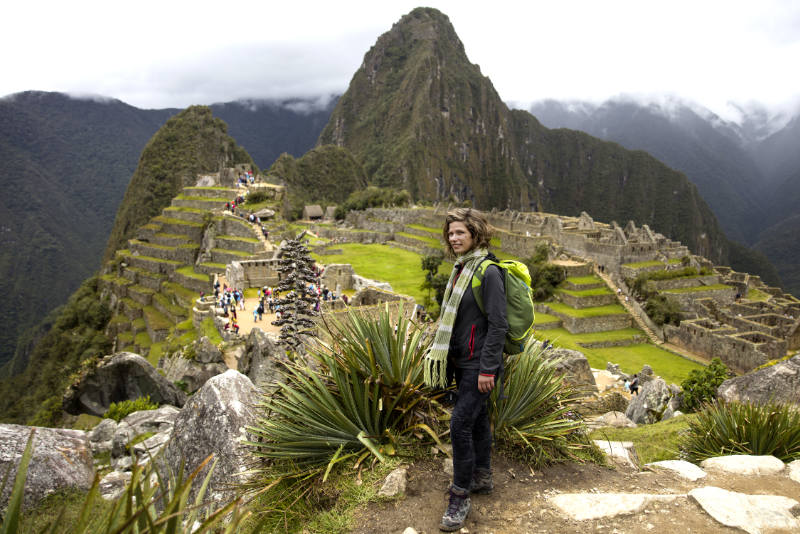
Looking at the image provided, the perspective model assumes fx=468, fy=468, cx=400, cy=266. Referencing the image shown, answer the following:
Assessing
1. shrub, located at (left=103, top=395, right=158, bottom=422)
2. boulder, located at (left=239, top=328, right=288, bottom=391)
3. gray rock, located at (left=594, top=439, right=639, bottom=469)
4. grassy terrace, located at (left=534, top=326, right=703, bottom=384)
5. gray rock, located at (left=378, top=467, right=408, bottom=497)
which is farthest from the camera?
grassy terrace, located at (left=534, top=326, right=703, bottom=384)

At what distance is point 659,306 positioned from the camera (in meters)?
31.7

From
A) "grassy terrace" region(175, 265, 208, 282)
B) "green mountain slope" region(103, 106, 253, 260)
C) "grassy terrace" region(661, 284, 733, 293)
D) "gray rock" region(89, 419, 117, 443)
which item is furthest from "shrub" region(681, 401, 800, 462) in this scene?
"green mountain slope" region(103, 106, 253, 260)

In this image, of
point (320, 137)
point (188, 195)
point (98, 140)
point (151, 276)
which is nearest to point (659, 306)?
point (151, 276)

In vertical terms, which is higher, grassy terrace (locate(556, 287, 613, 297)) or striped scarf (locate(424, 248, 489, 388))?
striped scarf (locate(424, 248, 489, 388))

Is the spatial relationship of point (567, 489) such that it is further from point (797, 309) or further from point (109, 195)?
point (109, 195)

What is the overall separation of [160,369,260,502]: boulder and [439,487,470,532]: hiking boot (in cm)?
216

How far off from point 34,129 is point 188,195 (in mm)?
112225

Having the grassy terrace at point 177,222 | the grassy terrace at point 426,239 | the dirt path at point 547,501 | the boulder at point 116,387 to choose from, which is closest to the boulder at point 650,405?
the dirt path at point 547,501

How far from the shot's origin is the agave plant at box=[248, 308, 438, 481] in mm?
3535

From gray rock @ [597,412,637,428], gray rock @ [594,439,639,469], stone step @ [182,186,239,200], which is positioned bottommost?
gray rock @ [597,412,637,428]

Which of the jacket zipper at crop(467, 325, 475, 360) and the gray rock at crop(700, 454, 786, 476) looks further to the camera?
the gray rock at crop(700, 454, 786, 476)

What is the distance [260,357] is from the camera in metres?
10.7

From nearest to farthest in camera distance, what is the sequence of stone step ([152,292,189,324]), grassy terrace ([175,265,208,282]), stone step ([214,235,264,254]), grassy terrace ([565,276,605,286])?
1. stone step ([152,292,189,324])
2. grassy terrace ([175,265,208,282])
3. stone step ([214,235,264,254])
4. grassy terrace ([565,276,605,286])

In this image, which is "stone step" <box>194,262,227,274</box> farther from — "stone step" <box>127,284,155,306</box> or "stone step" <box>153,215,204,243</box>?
"stone step" <box>127,284,155,306</box>
